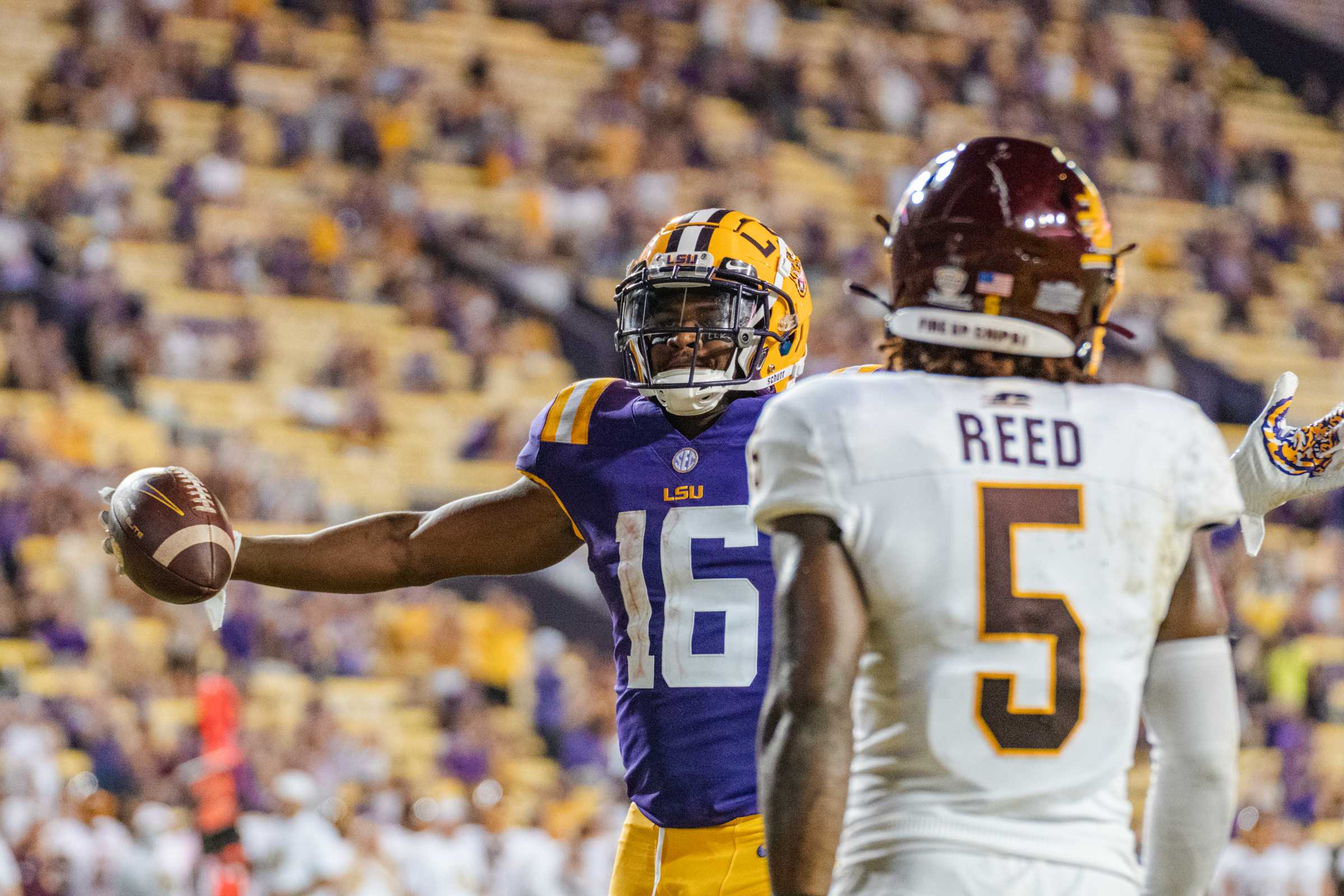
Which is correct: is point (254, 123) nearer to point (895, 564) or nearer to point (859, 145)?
point (859, 145)

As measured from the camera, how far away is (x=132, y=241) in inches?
544

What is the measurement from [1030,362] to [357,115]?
13710 mm

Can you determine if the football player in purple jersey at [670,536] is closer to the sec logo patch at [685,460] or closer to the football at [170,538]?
the sec logo patch at [685,460]

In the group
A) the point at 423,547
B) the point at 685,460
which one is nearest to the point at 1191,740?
the point at 685,460

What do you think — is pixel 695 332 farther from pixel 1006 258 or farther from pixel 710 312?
pixel 1006 258

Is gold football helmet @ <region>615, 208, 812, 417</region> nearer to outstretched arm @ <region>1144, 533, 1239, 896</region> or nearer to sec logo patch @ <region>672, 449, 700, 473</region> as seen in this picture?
sec logo patch @ <region>672, 449, 700, 473</region>

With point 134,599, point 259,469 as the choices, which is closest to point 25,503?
point 134,599

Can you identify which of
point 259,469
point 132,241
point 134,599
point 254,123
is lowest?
point 134,599

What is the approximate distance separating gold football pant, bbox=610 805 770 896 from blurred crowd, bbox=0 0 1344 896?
6205mm

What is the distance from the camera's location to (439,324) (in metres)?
14.5

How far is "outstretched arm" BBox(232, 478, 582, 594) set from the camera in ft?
12.0

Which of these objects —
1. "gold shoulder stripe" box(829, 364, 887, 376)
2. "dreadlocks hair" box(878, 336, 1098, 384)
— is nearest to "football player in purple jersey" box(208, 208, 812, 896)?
"gold shoulder stripe" box(829, 364, 887, 376)

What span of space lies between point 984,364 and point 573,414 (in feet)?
4.78

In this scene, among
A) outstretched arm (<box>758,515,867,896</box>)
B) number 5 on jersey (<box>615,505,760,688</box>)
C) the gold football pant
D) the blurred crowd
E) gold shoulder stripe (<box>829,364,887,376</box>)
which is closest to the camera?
outstretched arm (<box>758,515,867,896</box>)
